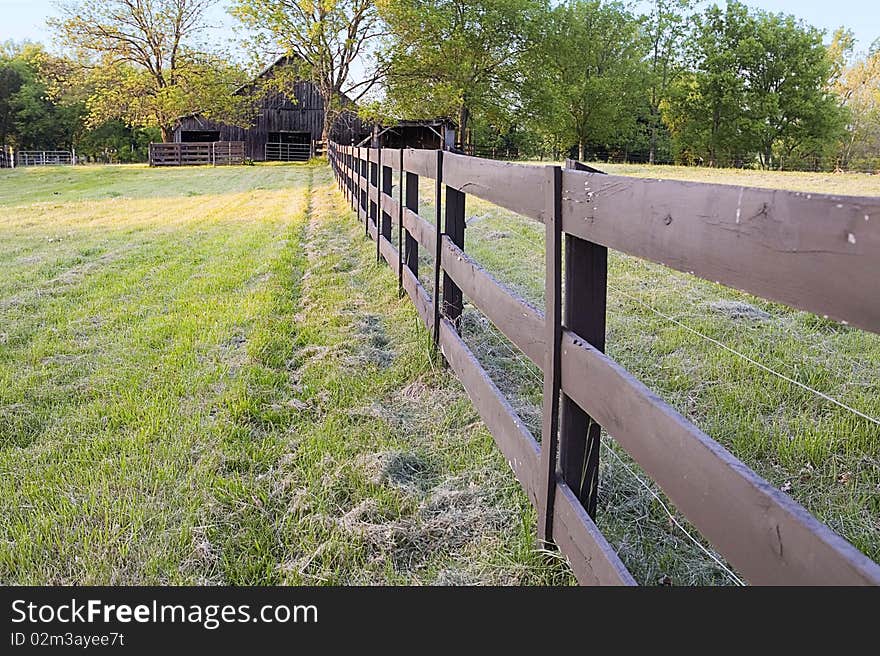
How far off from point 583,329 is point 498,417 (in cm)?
88

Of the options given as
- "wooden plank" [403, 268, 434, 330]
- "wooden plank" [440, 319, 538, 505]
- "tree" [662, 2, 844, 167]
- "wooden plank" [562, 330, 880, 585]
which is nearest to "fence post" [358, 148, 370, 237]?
"wooden plank" [403, 268, 434, 330]

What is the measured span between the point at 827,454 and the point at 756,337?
177cm

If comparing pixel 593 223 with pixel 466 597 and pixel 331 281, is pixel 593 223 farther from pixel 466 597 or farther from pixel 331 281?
pixel 331 281

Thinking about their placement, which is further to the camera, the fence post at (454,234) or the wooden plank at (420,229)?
the wooden plank at (420,229)

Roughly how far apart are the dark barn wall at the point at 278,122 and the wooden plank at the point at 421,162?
37.2m

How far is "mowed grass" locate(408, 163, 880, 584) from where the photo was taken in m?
2.45

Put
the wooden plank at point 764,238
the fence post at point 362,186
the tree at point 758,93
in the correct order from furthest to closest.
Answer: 1. the tree at point 758,93
2. the fence post at point 362,186
3. the wooden plank at point 764,238

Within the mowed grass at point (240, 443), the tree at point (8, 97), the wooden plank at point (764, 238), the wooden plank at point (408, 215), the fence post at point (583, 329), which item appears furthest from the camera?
the tree at point (8, 97)

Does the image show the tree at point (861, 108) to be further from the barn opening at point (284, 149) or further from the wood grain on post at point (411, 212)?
the wood grain on post at point (411, 212)

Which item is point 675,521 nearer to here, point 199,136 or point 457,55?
point 457,55

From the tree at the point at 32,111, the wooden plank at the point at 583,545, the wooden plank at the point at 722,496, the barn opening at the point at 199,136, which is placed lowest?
the wooden plank at the point at 583,545

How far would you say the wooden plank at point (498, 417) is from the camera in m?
2.55

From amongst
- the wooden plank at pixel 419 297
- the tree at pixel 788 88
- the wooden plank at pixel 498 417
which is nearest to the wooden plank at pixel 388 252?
the wooden plank at pixel 419 297

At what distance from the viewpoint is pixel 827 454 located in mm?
2947
